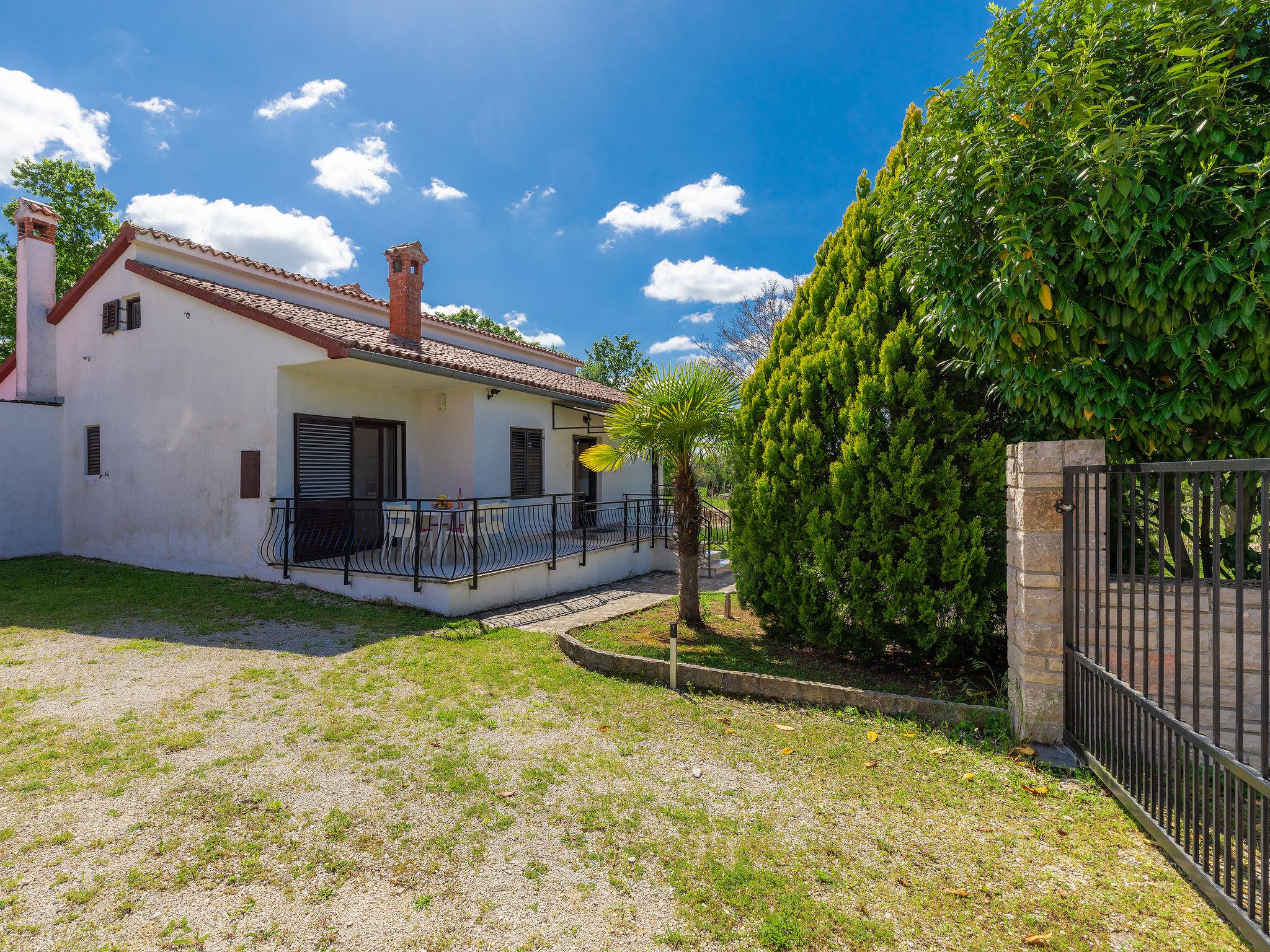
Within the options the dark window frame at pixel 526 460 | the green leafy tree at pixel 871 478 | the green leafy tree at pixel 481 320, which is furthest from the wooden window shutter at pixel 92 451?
the green leafy tree at pixel 481 320

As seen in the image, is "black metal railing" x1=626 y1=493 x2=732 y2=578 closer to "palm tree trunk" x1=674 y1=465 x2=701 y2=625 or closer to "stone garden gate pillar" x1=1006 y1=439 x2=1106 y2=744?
"palm tree trunk" x1=674 y1=465 x2=701 y2=625

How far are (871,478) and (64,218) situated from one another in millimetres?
27599

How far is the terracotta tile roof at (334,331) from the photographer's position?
8674mm

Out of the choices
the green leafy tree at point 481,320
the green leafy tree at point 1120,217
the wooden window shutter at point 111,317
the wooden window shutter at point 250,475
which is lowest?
the wooden window shutter at point 250,475

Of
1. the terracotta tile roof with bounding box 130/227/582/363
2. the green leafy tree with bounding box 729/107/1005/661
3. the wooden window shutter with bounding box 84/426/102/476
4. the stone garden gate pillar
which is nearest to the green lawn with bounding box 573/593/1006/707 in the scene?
the green leafy tree with bounding box 729/107/1005/661

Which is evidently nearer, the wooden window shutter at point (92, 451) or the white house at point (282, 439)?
the white house at point (282, 439)

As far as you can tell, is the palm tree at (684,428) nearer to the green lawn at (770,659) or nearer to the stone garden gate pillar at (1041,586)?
the green lawn at (770,659)

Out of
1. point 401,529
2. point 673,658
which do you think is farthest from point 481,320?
point 673,658

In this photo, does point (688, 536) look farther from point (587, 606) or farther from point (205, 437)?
point (205, 437)

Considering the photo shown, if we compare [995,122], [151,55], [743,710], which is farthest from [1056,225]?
[151,55]

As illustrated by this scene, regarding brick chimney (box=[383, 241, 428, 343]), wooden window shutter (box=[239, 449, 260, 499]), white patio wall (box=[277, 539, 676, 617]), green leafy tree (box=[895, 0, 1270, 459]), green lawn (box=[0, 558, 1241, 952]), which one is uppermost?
brick chimney (box=[383, 241, 428, 343])

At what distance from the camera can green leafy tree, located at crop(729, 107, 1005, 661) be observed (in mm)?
4809

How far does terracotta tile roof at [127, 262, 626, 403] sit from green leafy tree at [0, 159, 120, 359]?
1388 centimetres

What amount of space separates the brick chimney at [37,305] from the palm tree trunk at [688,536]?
47.6 ft
